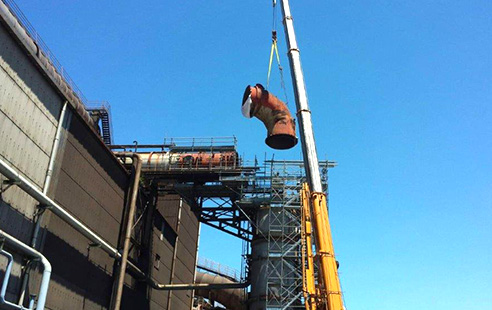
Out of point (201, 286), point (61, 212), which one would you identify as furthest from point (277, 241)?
point (61, 212)

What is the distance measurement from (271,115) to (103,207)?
10028mm

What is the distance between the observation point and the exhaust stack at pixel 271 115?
67.8 feet

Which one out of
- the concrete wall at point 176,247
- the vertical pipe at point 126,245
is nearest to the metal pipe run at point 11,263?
the vertical pipe at point 126,245

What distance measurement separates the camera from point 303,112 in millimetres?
19125

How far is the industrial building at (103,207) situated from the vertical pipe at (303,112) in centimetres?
568

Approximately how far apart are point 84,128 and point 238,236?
515 inches

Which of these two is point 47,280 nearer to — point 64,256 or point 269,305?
point 64,256

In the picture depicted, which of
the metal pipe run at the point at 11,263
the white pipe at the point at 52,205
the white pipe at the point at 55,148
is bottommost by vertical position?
the metal pipe run at the point at 11,263

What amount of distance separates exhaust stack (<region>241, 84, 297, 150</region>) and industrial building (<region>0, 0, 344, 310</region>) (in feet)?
21.6

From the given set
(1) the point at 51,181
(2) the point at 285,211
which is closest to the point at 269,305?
(2) the point at 285,211

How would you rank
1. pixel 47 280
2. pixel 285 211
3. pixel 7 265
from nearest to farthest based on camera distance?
pixel 7 265, pixel 47 280, pixel 285 211

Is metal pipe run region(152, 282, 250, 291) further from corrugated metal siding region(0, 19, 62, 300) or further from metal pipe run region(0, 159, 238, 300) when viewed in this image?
corrugated metal siding region(0, 19, 62, 300)

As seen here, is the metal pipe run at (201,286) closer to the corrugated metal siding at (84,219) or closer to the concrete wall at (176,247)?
the concrete wall at (176,247)

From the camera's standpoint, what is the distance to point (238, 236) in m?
29.6
